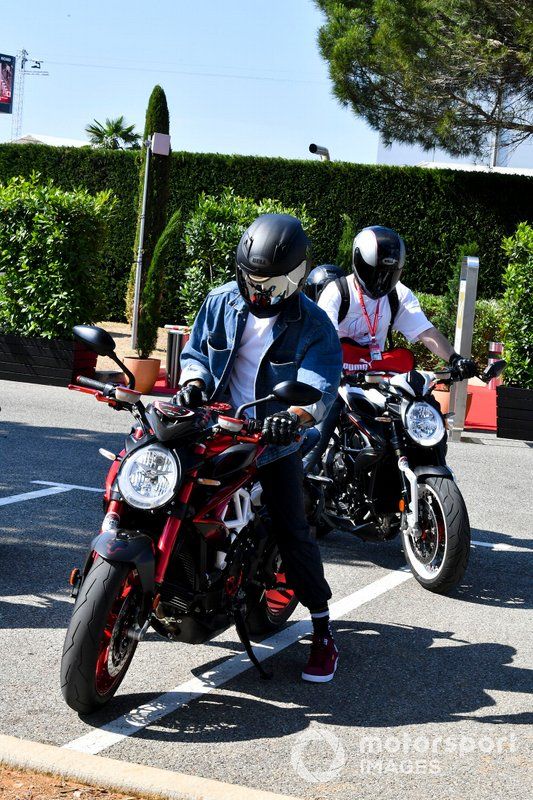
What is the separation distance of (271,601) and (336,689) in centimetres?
57

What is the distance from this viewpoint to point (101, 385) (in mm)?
4031

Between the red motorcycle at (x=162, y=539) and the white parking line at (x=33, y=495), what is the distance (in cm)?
351

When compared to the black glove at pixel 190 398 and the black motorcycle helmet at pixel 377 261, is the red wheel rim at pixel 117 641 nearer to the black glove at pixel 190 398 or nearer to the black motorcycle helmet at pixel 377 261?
the black glove at pixel 190 398

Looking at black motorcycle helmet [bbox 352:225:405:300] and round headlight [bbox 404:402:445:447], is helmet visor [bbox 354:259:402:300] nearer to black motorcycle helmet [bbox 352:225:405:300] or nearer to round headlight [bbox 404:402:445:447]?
black motorcycle helmet [bbox 352:225:405:300]

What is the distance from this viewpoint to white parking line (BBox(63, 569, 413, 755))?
370 cm

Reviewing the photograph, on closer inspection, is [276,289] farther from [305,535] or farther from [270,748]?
[270,748]

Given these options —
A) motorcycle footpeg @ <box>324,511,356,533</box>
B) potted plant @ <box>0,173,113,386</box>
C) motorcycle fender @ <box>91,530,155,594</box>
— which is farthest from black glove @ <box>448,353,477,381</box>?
potted plant @ <box>0,173,113,386</box>

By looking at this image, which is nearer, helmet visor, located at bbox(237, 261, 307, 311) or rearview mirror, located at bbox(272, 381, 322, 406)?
rearview mirror, located at bbox(272, 381, 322, 406)

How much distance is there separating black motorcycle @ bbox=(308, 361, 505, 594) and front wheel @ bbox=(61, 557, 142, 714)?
2072mm

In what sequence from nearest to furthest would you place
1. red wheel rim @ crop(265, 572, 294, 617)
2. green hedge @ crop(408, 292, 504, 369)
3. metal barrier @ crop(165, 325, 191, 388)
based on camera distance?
red wheel rim @ crop(265, 572, 294, 617) → metal barrier @ crop(165, 325, 191, 388) → green hedge @ crop(408, 292, 504, 369)

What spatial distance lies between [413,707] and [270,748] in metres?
0.75

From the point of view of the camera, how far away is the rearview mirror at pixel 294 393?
373cm

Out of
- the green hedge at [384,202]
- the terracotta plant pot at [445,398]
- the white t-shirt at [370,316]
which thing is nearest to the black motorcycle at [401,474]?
the white t-shirt at [370,316]

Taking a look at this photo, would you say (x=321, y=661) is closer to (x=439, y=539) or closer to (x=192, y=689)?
(x=192, y=689)
